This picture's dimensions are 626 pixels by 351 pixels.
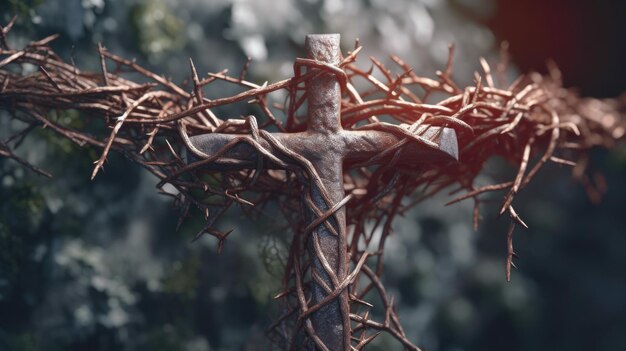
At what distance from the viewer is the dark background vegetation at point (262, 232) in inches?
26.7

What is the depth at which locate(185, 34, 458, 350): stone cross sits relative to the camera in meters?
0.45

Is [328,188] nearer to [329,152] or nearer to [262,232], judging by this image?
[329,152]

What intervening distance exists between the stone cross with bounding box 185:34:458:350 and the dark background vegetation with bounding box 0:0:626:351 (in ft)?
0.52

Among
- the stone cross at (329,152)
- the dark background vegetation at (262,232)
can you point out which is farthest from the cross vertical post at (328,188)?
the dark background vegetation at (262,232)

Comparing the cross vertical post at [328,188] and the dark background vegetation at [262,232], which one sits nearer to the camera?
the cross vertical post at [328,188]

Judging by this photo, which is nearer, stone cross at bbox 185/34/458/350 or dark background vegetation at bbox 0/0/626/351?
stone cross at bbox 185/34/458/350

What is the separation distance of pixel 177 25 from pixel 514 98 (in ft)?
1.47

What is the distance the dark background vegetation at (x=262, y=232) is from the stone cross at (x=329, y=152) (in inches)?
6.2

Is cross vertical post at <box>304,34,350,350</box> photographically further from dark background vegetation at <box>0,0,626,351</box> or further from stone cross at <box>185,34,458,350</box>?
dark background vegetation at <box>0,0,626,351</box>

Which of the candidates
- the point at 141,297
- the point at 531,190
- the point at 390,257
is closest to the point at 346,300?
the point at 141,297

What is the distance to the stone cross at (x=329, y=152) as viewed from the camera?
0.45 m

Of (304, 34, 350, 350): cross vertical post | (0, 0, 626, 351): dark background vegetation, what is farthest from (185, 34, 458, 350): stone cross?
(0, 0, 626, 351): dark background vegetation

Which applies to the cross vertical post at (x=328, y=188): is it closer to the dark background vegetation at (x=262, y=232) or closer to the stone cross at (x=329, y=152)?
the stone cross at (x=329, y=152)

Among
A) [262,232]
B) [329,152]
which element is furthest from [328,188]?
[262,232]
